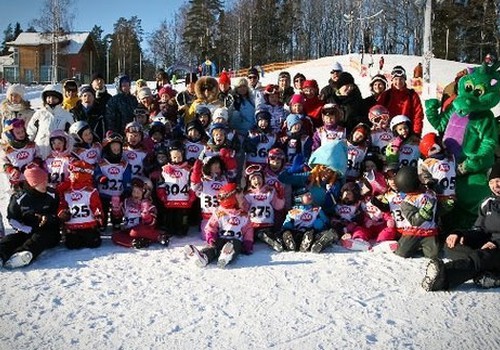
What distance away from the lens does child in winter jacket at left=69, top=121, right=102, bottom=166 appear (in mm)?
5559

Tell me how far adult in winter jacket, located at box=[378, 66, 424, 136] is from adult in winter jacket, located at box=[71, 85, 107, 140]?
4.59 metres

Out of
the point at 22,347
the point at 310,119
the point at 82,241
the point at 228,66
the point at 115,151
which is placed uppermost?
the point at 228,66

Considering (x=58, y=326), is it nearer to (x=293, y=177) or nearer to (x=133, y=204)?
(x=133, y=204)

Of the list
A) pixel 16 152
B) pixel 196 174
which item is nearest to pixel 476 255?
pixel 196 174

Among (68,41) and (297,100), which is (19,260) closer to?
(297,100)

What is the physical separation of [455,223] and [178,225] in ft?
11.6

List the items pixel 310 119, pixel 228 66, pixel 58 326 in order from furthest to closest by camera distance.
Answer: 1. pixel 228 66
2. pixel 310 119
3. pixel 58 326

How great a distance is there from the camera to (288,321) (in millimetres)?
3428

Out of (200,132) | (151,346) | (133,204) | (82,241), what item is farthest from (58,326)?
(200,132)

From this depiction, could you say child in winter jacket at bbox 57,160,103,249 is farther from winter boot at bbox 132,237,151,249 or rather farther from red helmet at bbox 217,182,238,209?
red helmet at bbox 217,182,238,209

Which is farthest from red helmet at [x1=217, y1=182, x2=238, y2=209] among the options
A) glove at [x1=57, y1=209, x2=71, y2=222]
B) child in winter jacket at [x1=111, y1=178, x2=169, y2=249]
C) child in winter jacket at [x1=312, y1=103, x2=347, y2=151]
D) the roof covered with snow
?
the roof covered with snow

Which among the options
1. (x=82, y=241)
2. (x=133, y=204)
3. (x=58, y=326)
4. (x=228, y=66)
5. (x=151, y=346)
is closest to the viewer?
(x=151, y=346)

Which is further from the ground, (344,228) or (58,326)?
(344,228)

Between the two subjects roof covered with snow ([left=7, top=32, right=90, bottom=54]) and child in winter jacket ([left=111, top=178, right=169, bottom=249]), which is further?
roof covered with snow ([left=7, top=32, right=90, bottom=54])
